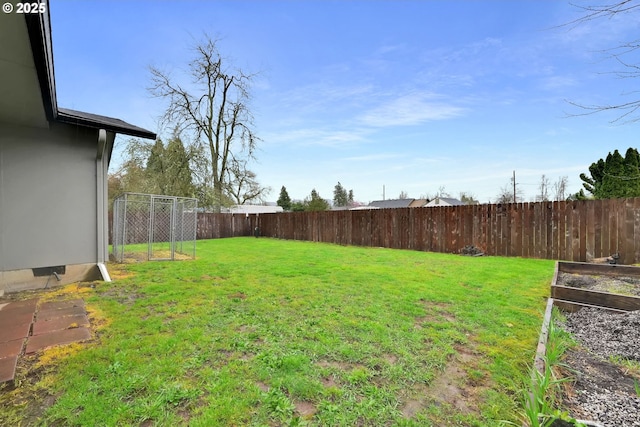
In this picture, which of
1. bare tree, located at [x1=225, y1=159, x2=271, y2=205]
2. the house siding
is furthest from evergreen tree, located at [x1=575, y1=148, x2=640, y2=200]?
bare tree, located at [x1=225, y1=159, x2=271, y2=205]

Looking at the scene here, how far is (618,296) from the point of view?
312 cm

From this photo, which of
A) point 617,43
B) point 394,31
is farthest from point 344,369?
point 394,31

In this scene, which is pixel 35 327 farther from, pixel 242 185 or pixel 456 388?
pixel 242 185

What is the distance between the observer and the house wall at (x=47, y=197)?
4230 mm

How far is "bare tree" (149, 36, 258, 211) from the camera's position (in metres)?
17.9

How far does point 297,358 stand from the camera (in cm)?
216

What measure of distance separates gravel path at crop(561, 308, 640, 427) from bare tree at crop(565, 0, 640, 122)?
75.4 inches

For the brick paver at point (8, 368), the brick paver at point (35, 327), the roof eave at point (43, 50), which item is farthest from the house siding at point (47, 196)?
the brick paver at point (8, 368)

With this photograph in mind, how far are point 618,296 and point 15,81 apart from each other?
6581mm

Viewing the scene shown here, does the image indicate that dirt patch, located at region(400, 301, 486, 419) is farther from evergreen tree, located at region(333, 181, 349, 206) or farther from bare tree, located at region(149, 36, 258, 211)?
evergreen tree, located at region(333, 181, 349, 206)

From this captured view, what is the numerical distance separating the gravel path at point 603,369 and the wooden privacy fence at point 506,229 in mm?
5175

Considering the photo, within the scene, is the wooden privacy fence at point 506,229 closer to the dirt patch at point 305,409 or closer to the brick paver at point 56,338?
the dirt patch at point 305,409

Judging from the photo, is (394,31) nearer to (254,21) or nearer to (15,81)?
(254,21)

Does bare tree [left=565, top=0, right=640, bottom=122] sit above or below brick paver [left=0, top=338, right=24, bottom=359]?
above
